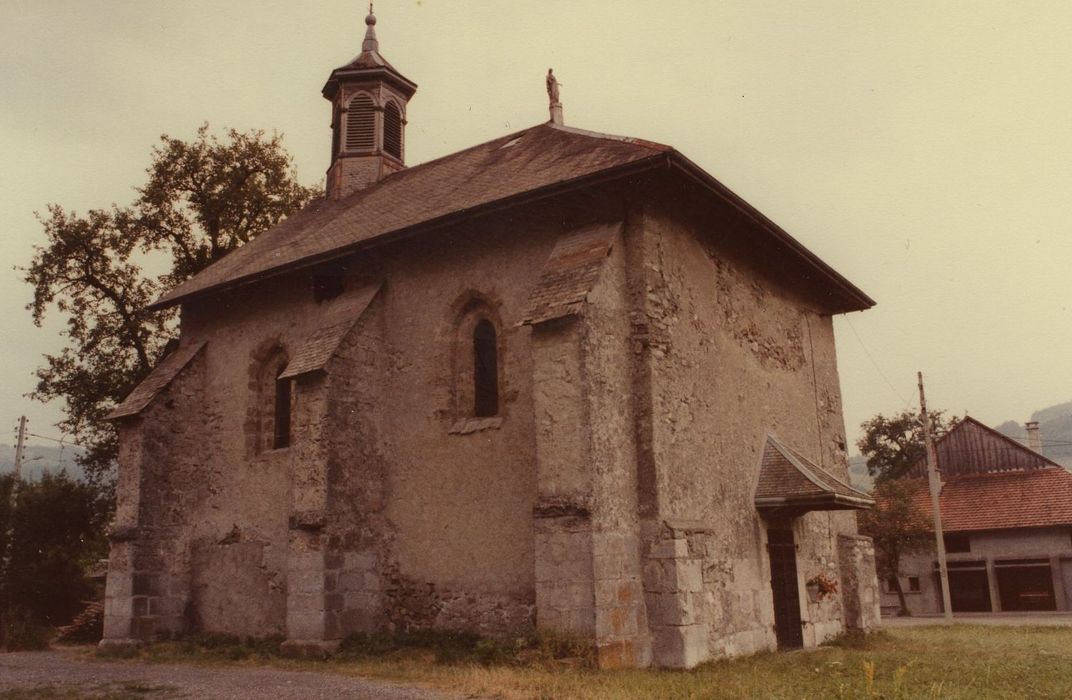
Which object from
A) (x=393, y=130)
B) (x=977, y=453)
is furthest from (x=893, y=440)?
(x=393, y=130)

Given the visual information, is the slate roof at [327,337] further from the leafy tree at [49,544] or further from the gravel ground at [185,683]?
the leafy tree at [49,544]

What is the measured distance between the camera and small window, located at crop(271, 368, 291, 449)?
50.1 ft

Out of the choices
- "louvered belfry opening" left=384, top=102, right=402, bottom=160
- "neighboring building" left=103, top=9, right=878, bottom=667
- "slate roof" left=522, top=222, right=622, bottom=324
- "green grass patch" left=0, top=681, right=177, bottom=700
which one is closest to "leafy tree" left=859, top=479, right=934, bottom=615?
"neighboring building" left=103, top=9, right=878, bottom=667

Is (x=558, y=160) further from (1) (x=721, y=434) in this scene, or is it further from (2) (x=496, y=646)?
(2) (x=496, y=646)

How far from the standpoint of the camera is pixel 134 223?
22.2m

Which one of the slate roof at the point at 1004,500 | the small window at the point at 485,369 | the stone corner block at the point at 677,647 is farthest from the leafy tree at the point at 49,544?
the slate roof at the point at 1004,500

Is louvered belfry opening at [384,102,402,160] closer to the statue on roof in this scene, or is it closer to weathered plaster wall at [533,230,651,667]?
the statue on roof

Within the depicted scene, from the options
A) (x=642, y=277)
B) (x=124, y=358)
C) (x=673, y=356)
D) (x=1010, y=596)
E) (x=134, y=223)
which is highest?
(x=134, y=223)

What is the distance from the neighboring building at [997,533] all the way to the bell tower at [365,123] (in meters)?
21.9

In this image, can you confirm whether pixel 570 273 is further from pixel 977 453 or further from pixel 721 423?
pixel 977 453

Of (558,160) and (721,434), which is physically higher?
(558,160)

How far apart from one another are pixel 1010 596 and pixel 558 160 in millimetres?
26055

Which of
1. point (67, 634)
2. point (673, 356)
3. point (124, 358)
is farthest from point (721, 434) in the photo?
point (124, 358)

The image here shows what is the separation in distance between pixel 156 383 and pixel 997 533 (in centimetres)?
2706
